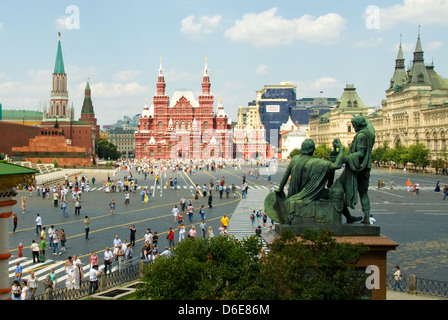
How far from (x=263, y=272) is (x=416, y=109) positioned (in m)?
84.3

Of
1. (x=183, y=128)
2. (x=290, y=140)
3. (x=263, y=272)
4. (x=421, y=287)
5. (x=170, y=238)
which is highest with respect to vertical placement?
(x=183, y=128)

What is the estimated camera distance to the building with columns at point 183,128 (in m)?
120

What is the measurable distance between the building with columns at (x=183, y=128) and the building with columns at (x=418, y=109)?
3809cm

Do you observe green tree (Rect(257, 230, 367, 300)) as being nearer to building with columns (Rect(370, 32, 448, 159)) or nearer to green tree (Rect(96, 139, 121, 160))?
building with columns (Rect(370, 32, 448, 159))

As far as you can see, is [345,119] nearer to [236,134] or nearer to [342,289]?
[236,134]

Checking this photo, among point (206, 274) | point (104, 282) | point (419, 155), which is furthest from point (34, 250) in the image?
point (419, 155)

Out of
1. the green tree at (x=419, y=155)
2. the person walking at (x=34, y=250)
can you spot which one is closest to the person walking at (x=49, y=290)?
the person walking at (x=34, y=250)

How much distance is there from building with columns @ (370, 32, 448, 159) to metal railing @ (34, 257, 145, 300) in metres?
65.2

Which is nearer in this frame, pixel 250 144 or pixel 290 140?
pixel 250 144

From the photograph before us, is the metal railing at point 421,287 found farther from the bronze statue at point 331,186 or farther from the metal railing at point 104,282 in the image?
the metal railing at point 104,282

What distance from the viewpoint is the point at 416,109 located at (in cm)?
8544

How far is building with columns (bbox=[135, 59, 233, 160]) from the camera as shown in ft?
392

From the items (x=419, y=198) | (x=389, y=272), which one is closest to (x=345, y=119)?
(x=419, y=198)

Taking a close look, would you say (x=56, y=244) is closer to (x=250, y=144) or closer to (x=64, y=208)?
(x=64, y=208)
